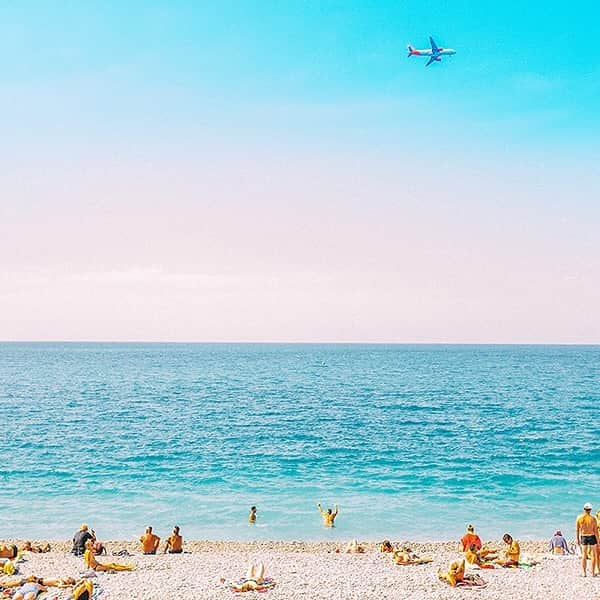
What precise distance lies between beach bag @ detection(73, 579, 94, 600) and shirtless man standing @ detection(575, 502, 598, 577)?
14060 mm

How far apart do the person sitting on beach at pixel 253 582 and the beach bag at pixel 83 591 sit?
367 centimetres

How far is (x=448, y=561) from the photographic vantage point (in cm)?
1908

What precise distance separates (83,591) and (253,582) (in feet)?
15.0

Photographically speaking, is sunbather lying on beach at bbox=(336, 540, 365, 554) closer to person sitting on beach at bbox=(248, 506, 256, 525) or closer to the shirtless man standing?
person sitting on beach at bbox=(248, 506, 256, 525)

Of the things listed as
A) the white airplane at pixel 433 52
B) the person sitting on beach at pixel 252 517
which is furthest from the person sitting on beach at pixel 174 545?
the white airplane at pixel 433 52

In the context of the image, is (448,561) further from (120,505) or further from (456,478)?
(120,505)

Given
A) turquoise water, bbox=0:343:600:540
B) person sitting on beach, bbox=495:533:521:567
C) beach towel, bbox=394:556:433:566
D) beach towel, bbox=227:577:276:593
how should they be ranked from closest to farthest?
beach towel, bbox=227:577:276:593 < person sitting on beach, bbox=495:533:521:567 < beach towel, bbox=394:556:433:566 < turquoise water, bbox=0:343:600:540

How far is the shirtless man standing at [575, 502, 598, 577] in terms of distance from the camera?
16.5m

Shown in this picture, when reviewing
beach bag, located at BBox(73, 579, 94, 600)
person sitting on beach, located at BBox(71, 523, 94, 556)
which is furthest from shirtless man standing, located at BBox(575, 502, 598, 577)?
person sitting on beach, located at BBox(71, 523, 94, 556)

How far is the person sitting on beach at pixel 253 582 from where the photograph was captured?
1580 centimetres

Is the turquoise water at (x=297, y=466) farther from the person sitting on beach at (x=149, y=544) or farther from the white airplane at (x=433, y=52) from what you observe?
the white airplane at (x=433, y=52)

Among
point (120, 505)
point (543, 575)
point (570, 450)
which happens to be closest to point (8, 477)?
point (120, 505)

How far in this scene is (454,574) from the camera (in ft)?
54.0

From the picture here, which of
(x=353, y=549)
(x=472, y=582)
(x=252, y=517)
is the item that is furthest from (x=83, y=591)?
(x=252, y=517)
